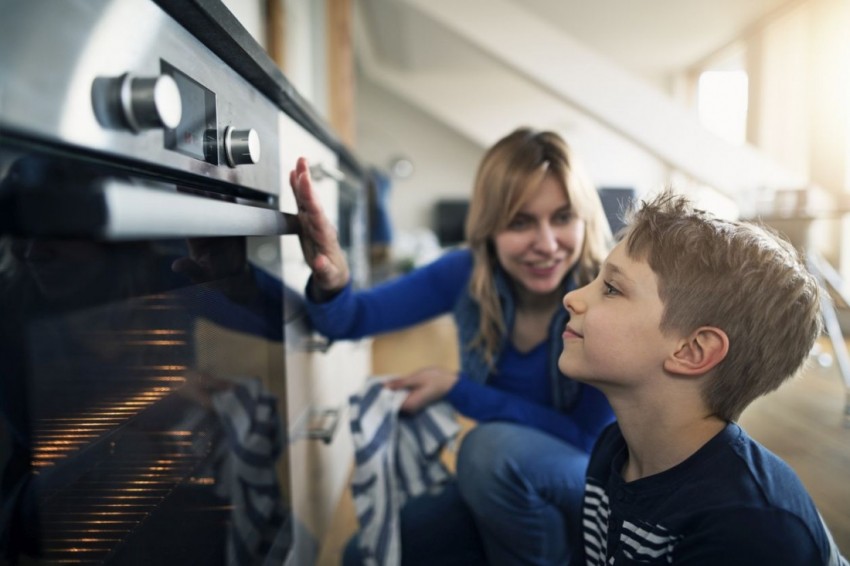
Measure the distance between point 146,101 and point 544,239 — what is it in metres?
0.70

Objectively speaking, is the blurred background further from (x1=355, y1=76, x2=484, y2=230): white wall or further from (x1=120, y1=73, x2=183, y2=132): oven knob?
(x1=355, y1=76, x2=484, y2=230): white wall

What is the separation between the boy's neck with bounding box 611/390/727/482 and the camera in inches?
23.1

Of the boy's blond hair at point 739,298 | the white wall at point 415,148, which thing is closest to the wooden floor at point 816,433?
the boy's blond hair at point 739,298

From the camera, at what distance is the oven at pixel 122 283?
0.88 feet

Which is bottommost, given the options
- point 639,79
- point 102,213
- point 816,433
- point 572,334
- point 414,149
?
point 816,433

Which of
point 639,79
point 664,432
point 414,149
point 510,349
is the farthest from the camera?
point 414,149

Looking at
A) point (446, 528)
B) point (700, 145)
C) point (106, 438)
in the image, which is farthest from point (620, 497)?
point (700, 145)

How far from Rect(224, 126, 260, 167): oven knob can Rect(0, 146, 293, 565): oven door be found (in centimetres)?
6

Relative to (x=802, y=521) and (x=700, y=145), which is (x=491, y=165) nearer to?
(x=700, y=145)

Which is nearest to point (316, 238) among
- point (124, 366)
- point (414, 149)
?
point (124, 366)

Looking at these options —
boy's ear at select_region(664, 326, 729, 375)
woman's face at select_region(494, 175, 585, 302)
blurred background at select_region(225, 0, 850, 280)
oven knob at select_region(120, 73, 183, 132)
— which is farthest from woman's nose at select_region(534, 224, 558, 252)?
oven knob at select_region(120, 73, 183, 132)

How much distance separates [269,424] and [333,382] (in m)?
0.48

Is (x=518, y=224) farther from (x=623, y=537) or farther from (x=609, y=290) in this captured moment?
(x=623, y=537)

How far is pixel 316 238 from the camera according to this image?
0.79 meters
